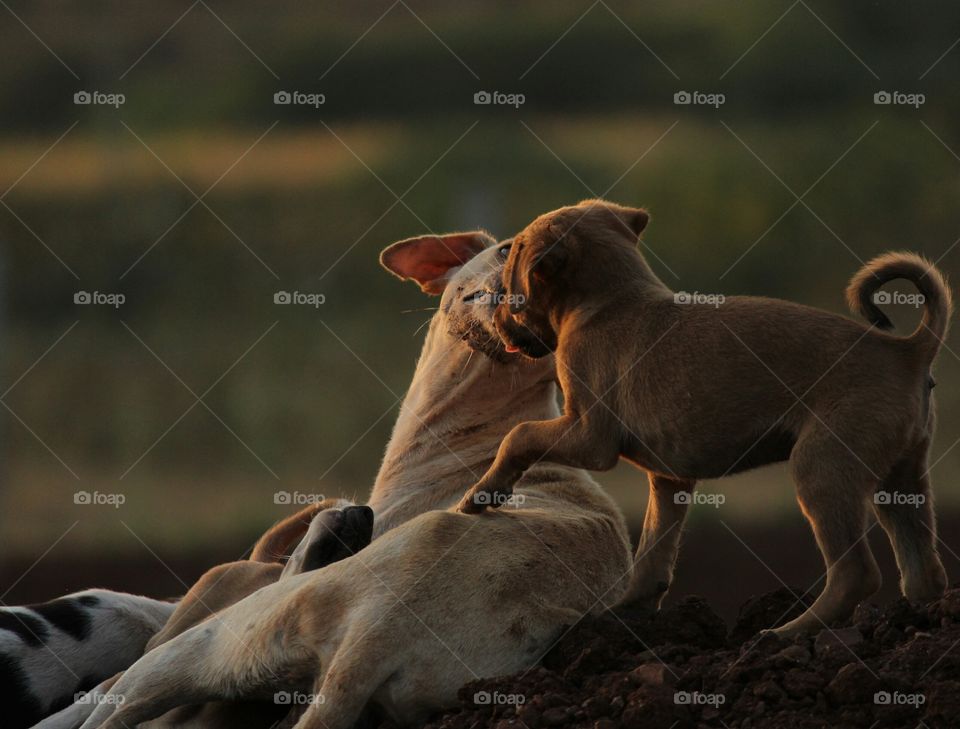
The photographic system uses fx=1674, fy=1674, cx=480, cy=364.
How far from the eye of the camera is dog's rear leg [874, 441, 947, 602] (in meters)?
6.03

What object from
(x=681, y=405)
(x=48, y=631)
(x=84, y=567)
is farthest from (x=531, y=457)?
(x=84, y=567)

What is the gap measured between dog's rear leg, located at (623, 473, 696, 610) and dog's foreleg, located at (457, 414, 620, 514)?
1.40 feet

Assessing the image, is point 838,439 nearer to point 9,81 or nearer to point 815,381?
point 815,381

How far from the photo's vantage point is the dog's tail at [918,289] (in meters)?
5.91

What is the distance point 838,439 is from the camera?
573 centimetres

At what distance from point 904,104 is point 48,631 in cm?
1135

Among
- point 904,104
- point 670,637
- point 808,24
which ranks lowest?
point 670,637

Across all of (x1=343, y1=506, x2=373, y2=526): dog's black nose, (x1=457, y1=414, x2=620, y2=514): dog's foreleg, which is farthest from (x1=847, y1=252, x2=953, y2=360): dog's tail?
(x1=343, y1=506, x2=373, y2=526): dog's black nose

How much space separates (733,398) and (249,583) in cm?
271

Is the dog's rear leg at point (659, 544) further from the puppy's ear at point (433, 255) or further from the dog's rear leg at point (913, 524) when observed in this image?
the puppy's ear at point (433, 255)

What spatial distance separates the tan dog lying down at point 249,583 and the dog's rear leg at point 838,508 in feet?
7.26

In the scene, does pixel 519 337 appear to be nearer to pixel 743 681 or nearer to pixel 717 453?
pixel 717 453

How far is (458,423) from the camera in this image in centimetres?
812

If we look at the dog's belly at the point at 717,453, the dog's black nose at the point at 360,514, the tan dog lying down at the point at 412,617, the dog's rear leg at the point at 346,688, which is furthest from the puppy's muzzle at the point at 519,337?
the dog's rear leg at the point at 346,688
